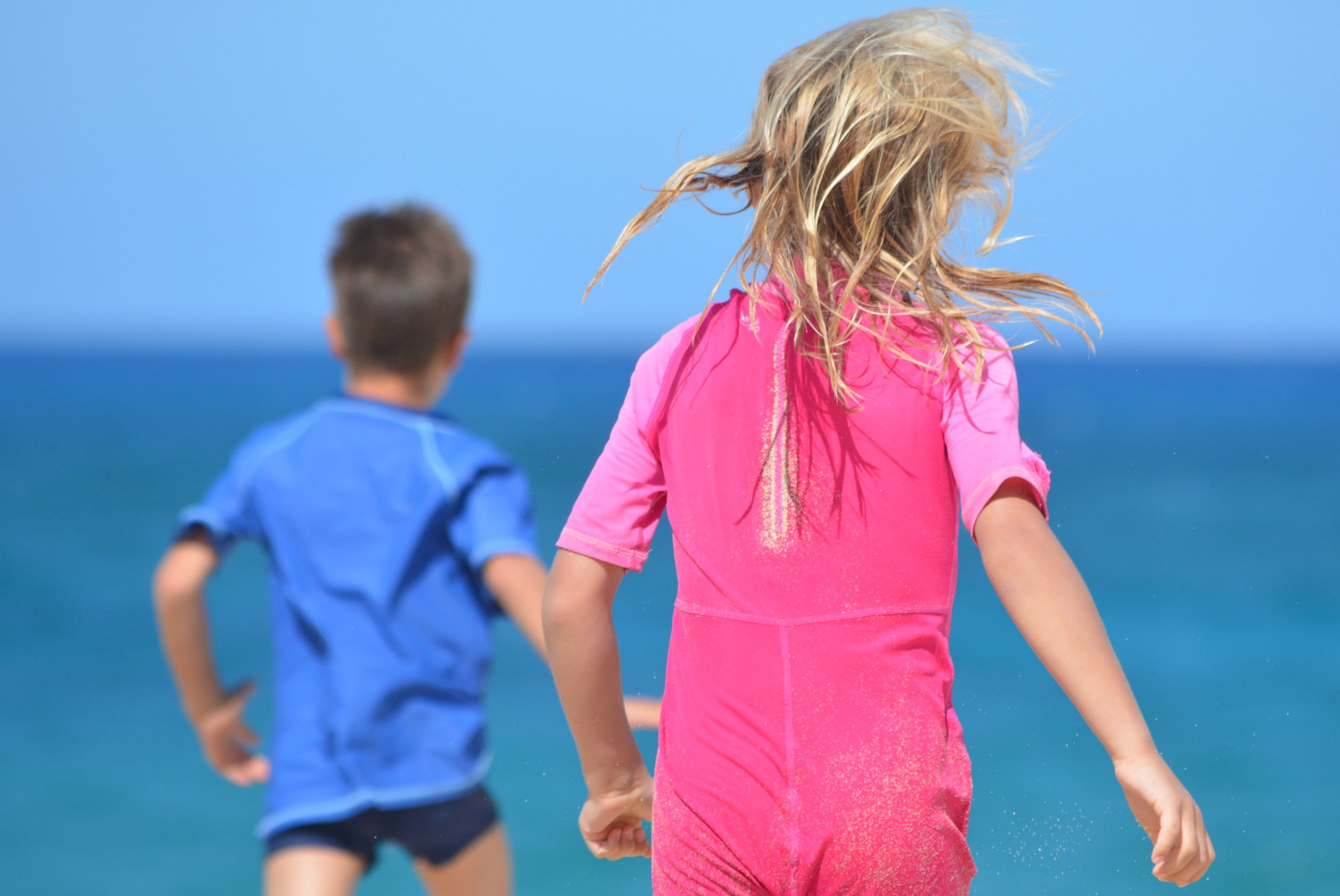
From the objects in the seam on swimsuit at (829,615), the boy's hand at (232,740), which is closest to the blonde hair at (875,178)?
the seam on swimsuit at (829,615)

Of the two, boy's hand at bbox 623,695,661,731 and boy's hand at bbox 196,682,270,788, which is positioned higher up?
boy's hand at bbox 623,695,661,731

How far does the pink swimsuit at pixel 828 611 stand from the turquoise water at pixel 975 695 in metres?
4.34

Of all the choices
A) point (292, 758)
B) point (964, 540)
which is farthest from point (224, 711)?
point (964, 540)

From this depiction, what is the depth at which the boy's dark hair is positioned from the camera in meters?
2.56

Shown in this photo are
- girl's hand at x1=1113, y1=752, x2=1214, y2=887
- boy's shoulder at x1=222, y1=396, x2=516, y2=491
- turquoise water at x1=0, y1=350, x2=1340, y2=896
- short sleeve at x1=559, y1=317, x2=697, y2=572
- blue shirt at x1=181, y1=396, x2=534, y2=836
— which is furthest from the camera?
turquoise water at x1=0, y1=350, x2=1340, y2=896

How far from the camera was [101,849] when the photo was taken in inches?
261

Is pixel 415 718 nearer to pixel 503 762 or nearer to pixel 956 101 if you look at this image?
pixel 956 101

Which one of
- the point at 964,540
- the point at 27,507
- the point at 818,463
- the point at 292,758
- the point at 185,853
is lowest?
the point at 27,507

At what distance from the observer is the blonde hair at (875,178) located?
1.44 meters

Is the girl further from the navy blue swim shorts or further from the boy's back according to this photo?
the navy blue swim shorts

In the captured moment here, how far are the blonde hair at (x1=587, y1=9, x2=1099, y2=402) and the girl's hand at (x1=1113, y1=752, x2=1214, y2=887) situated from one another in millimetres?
488

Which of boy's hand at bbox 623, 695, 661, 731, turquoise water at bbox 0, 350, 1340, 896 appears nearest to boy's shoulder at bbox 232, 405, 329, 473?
boy's hand at bbox 623, 695, 661, 731

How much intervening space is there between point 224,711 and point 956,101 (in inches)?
67.4

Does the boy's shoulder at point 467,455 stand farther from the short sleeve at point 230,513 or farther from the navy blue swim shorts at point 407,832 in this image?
the navy blue swim shorts at point 407,832
